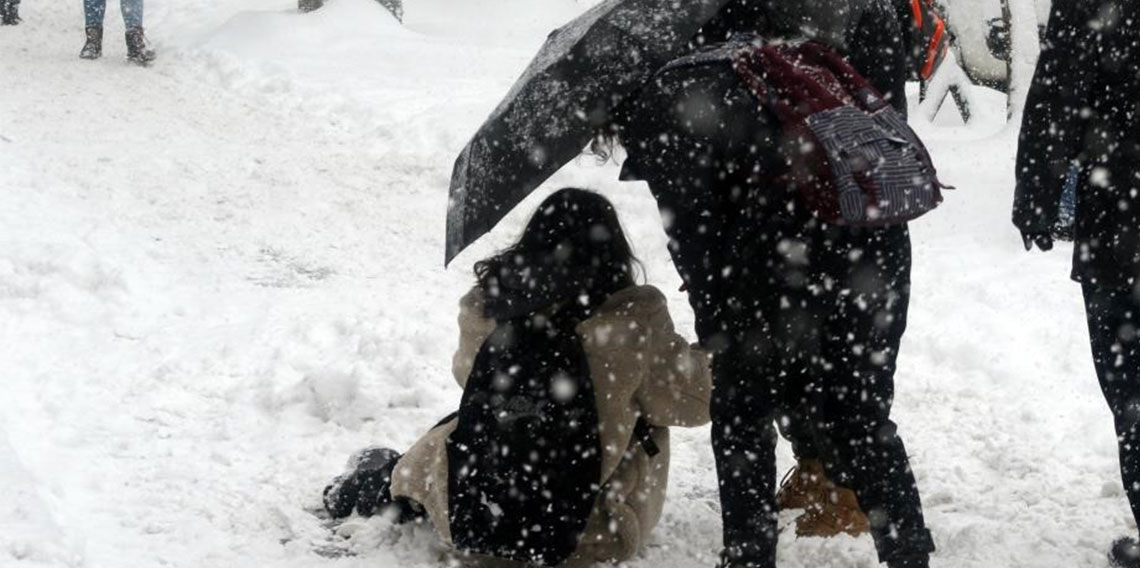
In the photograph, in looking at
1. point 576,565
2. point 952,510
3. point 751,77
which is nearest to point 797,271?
point 751,77

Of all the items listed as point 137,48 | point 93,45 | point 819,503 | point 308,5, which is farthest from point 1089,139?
point 308,5

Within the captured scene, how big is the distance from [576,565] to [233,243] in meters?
3.90

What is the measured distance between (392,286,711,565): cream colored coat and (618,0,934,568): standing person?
1.03 ft

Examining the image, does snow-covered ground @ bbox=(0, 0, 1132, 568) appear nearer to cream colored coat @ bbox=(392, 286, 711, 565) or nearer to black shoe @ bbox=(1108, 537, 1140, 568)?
black shoe @ bbox=(1108, 537, 1140, 568)

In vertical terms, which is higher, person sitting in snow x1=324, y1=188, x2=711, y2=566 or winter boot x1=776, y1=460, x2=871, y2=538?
person sitting in snow x1=324, y1=188, x2=711, y2=566

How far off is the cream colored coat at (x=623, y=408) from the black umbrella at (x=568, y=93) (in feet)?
1.41

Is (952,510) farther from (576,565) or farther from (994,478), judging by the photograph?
(576,565)

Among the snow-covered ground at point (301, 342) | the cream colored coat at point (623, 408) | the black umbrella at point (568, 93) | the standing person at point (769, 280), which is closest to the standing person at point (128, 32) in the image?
the snow-covered ground at point (301, 342)

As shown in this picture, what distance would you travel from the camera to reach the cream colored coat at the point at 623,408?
3717 mm

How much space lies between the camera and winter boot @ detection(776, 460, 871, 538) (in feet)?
13.1

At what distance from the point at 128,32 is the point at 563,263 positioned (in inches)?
379

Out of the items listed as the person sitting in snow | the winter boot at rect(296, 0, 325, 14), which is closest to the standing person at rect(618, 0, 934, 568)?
the person sitting in snow

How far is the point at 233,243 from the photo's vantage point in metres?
7.16

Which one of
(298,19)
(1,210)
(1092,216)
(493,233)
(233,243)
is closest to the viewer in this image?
(1092,216)
